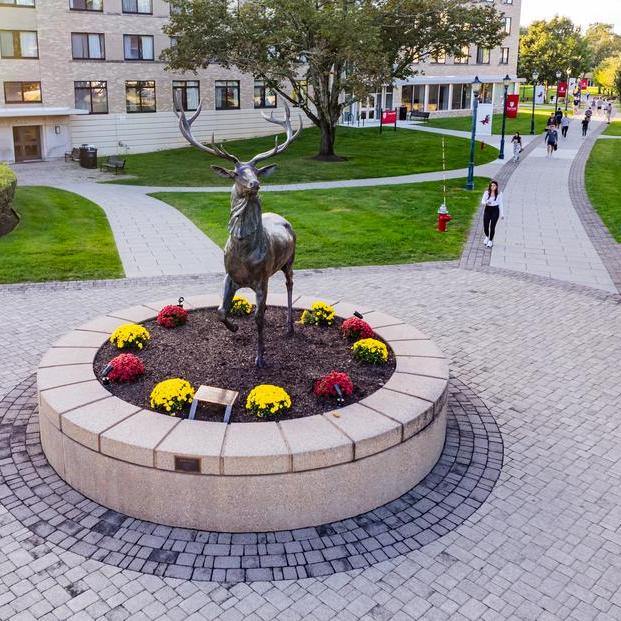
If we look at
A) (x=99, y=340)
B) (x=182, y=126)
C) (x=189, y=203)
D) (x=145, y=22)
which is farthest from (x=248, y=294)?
(x=145, y=22)

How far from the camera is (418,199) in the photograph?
26.6 m

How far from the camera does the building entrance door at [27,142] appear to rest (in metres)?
40.1

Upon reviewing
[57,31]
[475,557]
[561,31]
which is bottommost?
[475,557]

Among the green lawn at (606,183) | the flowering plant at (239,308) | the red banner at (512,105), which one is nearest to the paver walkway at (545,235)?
the green lawn at (606,183)

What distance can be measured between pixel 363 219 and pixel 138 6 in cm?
2826

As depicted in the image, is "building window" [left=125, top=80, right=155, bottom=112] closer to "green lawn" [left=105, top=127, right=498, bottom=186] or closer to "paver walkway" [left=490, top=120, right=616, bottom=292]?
"green lawn" [left=105, top=127, right=498, bottom=186]

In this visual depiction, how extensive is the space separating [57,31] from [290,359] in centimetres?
3772

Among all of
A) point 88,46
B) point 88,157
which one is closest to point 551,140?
point 88,157

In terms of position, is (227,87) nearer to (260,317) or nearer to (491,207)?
(491,207)

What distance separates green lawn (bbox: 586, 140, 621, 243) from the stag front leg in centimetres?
1563

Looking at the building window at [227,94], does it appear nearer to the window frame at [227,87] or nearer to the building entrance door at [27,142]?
the window frame at [227,87]

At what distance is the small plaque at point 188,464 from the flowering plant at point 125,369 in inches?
81.6

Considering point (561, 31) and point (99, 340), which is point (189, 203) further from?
point (561, 31)

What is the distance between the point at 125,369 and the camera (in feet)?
29.2
